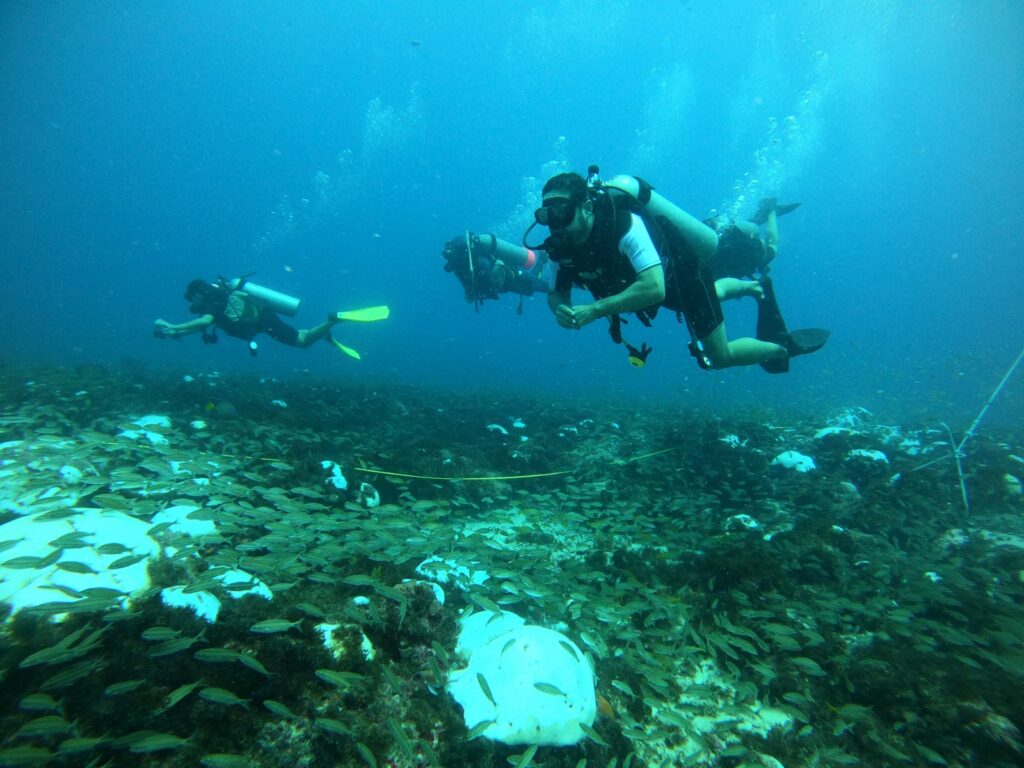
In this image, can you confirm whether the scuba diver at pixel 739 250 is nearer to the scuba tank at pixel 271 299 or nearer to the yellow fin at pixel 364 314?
the yellow fin at pixel 364 314

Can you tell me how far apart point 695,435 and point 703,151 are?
114337 millimetres

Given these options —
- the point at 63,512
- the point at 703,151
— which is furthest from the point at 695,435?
the point at 703,151

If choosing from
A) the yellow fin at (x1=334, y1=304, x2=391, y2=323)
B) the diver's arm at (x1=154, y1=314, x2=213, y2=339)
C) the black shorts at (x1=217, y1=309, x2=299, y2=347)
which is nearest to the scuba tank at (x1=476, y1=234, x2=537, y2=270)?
the yellow fin at (x1=334, y1=304, x2=391, y2=323)

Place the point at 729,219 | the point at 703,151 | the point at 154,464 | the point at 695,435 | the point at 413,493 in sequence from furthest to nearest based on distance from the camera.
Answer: the point at 703,151 < the point at 695,435 < the point at 729,219 < the point at 413,493 < the point at 154,464

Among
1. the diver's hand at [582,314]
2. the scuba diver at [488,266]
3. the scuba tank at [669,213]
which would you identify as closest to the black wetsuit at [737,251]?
the scuba tank at [669,213]

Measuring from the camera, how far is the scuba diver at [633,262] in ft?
15.2

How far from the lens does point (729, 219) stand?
27.5ft

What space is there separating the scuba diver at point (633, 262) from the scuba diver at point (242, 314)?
11.2 m

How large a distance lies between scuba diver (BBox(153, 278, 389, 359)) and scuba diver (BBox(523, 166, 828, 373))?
11187 millimetres

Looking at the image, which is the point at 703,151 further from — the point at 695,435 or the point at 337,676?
the point at 337,676

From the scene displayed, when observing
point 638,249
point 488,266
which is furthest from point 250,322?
point 638,249

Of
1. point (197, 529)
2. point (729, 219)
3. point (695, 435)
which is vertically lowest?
point (197, 529)

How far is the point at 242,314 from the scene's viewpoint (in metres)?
13.5

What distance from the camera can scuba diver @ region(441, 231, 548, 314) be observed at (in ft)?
44.2
